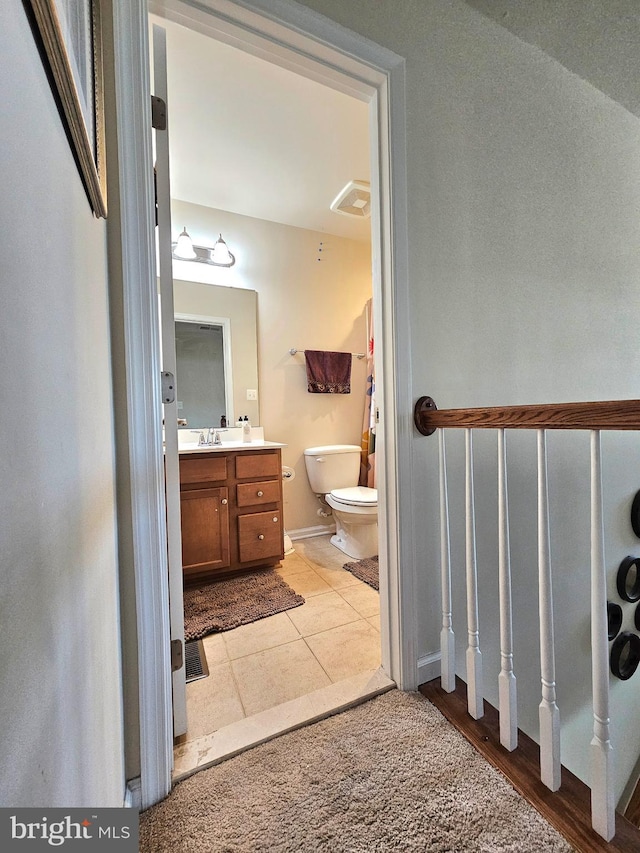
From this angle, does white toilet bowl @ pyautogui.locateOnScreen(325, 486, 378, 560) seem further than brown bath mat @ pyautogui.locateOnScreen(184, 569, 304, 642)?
Yes

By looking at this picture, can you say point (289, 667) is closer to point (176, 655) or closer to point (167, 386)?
point (176, 655)

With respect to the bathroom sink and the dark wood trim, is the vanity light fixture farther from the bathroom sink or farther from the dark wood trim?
the dark wood trim

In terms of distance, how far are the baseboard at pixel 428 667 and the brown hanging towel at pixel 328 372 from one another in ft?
6.46

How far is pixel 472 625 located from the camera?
3.30 ft

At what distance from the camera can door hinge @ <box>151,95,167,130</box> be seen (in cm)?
92

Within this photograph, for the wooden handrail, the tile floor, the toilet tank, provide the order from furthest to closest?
the toilet tank → the tile floor → the wooden handrail

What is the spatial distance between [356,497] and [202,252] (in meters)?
2.01

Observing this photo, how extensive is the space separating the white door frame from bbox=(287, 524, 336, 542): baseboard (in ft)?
5.10

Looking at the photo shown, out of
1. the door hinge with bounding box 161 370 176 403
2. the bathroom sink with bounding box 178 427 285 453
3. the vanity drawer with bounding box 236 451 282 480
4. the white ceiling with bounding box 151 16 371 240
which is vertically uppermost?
the white ceiling with bounding box 151 16 371 240

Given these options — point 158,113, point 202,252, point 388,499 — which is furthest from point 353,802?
point 202,252

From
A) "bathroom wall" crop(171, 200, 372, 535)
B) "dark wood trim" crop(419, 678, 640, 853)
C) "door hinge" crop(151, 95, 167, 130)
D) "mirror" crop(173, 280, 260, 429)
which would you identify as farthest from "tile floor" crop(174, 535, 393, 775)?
"door hinge" crop(151, 95, 167, 130)

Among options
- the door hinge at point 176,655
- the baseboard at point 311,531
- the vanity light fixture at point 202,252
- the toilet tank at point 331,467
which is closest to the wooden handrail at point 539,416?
the door hinge at point 176,655

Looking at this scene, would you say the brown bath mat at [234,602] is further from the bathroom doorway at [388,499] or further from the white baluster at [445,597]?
the white baluster at [445,597]

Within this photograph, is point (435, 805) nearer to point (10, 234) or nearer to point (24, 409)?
point (24, 409)
